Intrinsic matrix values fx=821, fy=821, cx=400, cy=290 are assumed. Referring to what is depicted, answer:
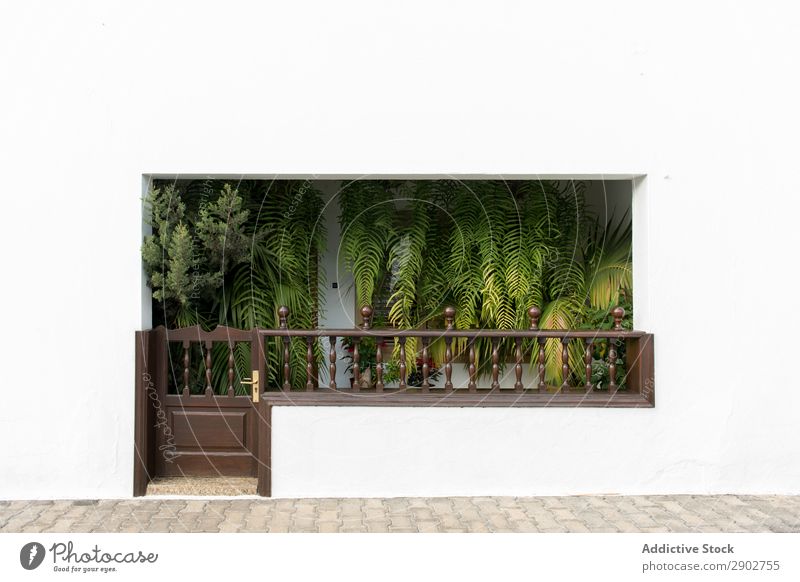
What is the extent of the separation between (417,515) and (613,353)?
1.79 meters

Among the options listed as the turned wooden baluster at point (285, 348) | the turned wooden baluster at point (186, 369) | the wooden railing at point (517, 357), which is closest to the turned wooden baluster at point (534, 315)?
the wooden railing at point (517, 357)

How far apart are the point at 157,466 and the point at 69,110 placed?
2.54m

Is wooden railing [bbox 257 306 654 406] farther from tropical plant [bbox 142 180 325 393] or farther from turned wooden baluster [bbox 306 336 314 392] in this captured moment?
tropical plant [bbox 142 180 325 393]

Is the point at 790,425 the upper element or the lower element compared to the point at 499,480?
upper

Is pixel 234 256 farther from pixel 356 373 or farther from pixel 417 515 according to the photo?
pixel 417 515

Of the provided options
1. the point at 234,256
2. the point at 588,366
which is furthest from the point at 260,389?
the point at 588,366

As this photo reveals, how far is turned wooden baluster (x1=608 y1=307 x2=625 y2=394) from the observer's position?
573 cm

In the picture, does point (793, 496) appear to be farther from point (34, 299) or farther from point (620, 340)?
point (34, 299)

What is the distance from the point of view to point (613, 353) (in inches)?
226

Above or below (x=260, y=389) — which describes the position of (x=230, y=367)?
above

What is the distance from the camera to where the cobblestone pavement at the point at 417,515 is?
194 inches

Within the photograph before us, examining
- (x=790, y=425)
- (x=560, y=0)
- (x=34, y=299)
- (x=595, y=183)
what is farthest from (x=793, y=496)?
(x=34, y=299)

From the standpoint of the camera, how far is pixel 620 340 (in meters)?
6.07

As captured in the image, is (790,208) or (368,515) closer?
(368,515)
